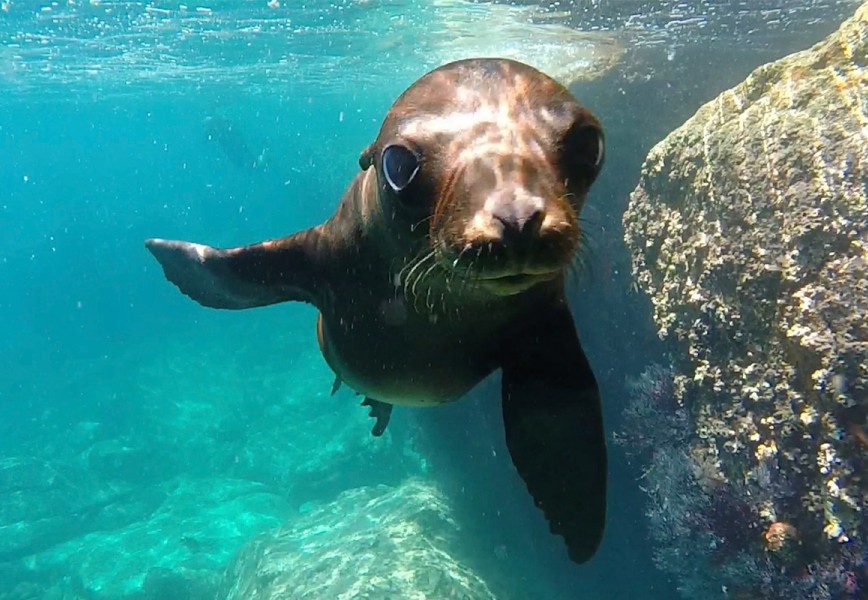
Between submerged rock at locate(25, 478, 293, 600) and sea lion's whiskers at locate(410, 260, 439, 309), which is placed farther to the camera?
submerged rock at locate(25, 478, 293, 600)

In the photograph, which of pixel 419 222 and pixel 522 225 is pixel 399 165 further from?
pixel 522 225

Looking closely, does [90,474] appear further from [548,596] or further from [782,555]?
[782,555]

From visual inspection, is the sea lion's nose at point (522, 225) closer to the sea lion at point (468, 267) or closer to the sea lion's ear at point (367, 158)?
the sea lion at point (468, 267)

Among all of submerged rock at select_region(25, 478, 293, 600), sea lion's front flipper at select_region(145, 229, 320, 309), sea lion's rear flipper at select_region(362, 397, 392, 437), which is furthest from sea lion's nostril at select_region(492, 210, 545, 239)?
submerged rock at select_region(25, 478, 293, 600)

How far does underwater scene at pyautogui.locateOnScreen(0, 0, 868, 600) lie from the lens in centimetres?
251

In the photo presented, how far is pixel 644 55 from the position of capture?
13.3m

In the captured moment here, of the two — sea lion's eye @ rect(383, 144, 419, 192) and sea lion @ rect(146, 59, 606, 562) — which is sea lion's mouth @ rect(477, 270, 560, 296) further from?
sea lion's eye @ rect(383, 144, 419, 192)

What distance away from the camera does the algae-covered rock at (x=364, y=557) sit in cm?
878

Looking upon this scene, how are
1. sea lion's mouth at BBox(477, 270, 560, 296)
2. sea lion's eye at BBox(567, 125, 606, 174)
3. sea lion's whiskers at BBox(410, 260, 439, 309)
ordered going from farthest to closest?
sea lion's whiskers at BBox(410, 260, 439, 309), sea lion's eye at BBox(567, 125, 606, 174), sea lion's mouth at BBox(477, 270, 560, 296)

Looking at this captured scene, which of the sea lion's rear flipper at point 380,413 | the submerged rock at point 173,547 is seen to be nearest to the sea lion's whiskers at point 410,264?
the sea lion's rear flipper at point 380,413

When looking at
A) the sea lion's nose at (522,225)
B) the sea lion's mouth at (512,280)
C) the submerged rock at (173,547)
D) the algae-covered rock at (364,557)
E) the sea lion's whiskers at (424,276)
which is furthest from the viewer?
the submerged rock at (173,547)

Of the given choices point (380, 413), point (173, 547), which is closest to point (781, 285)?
point (380, 413)

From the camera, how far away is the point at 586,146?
6.98ft

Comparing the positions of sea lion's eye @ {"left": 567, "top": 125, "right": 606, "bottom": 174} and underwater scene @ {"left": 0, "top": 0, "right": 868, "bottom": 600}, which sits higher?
sea lion's eye @ {"left": 567, "top": 125, "right": 606, "bottom": 174}
